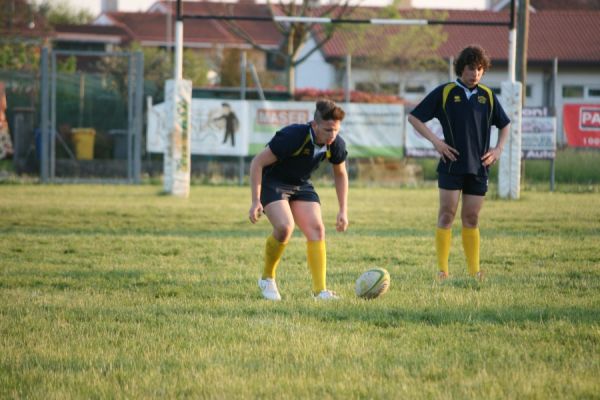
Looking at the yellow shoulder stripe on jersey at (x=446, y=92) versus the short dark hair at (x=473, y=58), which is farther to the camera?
the yellow shoulder stripe on jersey at (x=446, y=92)

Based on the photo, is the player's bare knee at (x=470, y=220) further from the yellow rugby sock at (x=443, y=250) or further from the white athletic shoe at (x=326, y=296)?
the white athletic shoe at (x=326, y=296)

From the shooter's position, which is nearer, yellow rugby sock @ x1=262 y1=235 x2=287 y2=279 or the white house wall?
yellow rugby sock @ x1=262 y1=235 x2=287 y2=279

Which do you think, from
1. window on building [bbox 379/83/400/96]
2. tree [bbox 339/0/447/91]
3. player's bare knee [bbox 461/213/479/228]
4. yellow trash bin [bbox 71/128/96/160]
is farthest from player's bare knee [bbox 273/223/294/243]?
window on building [bbox 379/83/400/96]

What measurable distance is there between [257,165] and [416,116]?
1773 millimetres

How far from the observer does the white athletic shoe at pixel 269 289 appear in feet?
22.6

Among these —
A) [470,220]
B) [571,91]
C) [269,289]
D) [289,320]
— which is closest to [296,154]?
[269,289]

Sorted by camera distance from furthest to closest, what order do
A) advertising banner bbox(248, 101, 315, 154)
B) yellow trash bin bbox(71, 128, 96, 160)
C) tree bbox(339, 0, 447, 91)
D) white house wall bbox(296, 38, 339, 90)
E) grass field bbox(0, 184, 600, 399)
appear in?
white house wall bbox(296, 38, 339, 90)
tree bbox(339, 0, 447, 91)
yellow trash bin bbox(71, 128, 96, 160)
advertising banner bbox(248, 101, 315, 154)
grass field bbox(0, 184, 600, 399)

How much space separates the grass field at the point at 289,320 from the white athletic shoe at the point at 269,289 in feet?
0.28

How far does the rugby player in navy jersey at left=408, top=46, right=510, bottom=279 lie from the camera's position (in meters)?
7.83

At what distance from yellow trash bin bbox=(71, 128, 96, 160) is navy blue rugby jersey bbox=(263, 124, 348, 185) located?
15231mm

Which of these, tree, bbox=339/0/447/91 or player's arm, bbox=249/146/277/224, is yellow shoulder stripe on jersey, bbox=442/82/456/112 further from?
tree, bbox=339/0/447/91

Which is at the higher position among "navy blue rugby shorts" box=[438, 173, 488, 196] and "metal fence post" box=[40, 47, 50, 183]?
"metal fence post" box=[40, 47, 50, 183]

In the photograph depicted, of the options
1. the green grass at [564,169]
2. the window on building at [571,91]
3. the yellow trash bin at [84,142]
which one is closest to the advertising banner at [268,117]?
the green grass at [564,169]

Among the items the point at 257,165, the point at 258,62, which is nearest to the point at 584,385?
the point at 257,165
